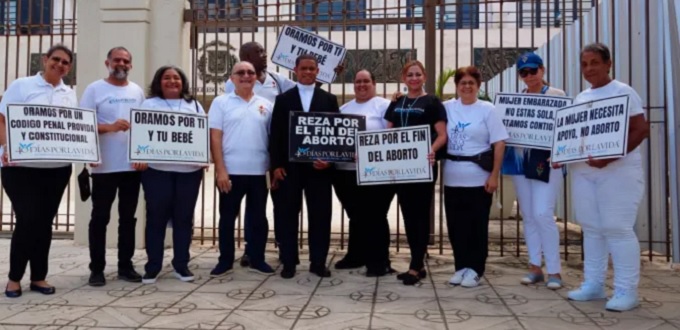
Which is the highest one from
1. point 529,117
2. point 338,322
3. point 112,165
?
point 529,117

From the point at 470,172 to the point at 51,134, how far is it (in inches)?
122

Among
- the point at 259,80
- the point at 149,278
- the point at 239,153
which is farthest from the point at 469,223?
the point at 149,278

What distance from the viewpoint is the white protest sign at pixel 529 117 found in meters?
4.25

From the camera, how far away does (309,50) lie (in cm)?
547

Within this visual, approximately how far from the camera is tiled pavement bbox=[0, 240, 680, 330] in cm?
336

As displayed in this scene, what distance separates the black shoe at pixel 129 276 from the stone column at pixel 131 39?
1493 millimetres

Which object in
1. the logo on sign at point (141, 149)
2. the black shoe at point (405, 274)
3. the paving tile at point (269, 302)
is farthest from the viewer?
the black shoe at point (405, 274)

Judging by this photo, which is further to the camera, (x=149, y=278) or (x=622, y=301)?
(x=149, y=278)

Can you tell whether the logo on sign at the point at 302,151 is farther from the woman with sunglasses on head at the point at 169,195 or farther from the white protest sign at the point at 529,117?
the white protest sign at the point at 529,117

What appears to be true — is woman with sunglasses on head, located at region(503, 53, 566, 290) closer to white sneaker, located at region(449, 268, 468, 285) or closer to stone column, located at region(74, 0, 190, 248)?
white sneaker, located at region(449, 268, 468, 285)

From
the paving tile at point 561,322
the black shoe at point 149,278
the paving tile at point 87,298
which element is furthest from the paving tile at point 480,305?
the paving tile at point 87,298

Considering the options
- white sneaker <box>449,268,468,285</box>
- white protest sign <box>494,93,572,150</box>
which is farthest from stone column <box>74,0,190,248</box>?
white protest sign <box>494,93,572,150</box>

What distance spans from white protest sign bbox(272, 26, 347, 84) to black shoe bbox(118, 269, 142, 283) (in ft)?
7.88

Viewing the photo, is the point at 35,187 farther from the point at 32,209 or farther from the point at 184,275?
the point at 184,275
